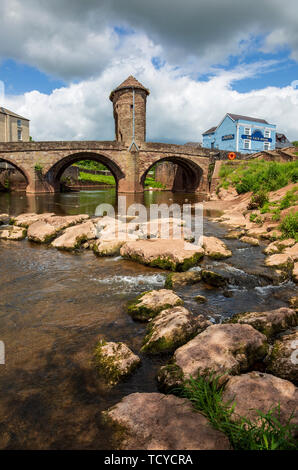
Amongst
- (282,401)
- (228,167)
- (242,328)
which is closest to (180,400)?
(282,401)

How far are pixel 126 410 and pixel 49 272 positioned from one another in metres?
4.35

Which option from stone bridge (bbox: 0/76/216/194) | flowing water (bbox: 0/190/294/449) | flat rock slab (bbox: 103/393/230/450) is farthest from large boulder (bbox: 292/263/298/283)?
stone bridge (bbox: 0/76/216/194)

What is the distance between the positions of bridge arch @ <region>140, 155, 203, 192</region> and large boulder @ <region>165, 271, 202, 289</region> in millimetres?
25017

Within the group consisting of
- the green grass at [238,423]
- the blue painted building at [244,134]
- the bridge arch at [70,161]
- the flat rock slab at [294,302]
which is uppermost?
the blue painted building at [244,134]

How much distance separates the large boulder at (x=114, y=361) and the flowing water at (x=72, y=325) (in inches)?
3.3

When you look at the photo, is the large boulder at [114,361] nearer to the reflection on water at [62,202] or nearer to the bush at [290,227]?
the bush at [290,227]

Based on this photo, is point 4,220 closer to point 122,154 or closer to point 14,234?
point 14,234

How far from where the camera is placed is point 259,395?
2268 millimetres

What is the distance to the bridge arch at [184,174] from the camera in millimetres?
30172

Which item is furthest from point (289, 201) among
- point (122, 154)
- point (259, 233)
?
point (122, 154)

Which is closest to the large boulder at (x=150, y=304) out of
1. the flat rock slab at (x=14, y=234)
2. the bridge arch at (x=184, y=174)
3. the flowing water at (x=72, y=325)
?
the flowing water at (x=72, y=325)

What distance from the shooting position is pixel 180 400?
7.70ft

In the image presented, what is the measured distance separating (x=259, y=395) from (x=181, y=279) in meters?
3.18

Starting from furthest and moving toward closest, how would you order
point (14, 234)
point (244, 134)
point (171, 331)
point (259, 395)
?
point (244, 134) → point (14, 234) → point (171, 331) → point (259, 395)
